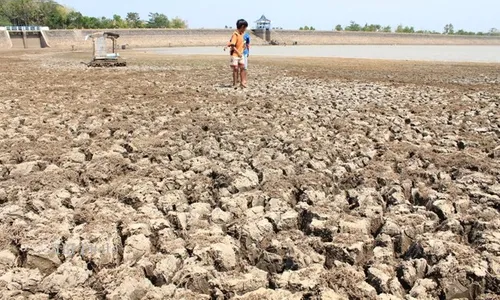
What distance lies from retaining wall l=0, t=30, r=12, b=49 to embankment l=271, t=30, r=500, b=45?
50.6 metres

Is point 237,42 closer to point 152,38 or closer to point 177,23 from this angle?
point 152,38

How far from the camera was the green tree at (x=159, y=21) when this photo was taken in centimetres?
11953

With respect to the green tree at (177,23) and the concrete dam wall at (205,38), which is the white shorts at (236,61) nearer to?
the concrete dam wall at (205,38)

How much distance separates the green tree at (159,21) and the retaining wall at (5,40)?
5880 cm

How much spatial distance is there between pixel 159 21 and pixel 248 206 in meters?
124

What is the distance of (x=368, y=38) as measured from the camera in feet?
344

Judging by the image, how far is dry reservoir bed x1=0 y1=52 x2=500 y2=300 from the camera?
2.73 meters

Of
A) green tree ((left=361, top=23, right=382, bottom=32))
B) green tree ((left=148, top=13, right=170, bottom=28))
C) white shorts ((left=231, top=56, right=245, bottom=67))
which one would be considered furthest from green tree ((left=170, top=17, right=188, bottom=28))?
white shorts ((left=231, top=56, right=245, bottom=67))

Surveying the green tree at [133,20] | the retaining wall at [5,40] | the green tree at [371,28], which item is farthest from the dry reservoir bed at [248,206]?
the green tree at [371,28]

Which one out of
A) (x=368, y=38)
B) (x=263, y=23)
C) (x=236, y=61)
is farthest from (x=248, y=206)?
(x=368, y=38)

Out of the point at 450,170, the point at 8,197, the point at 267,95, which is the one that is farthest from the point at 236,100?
the point at 8,197

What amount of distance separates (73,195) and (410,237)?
282cm

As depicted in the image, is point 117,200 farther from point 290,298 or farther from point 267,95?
point 267,95

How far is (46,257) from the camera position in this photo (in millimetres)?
2945
